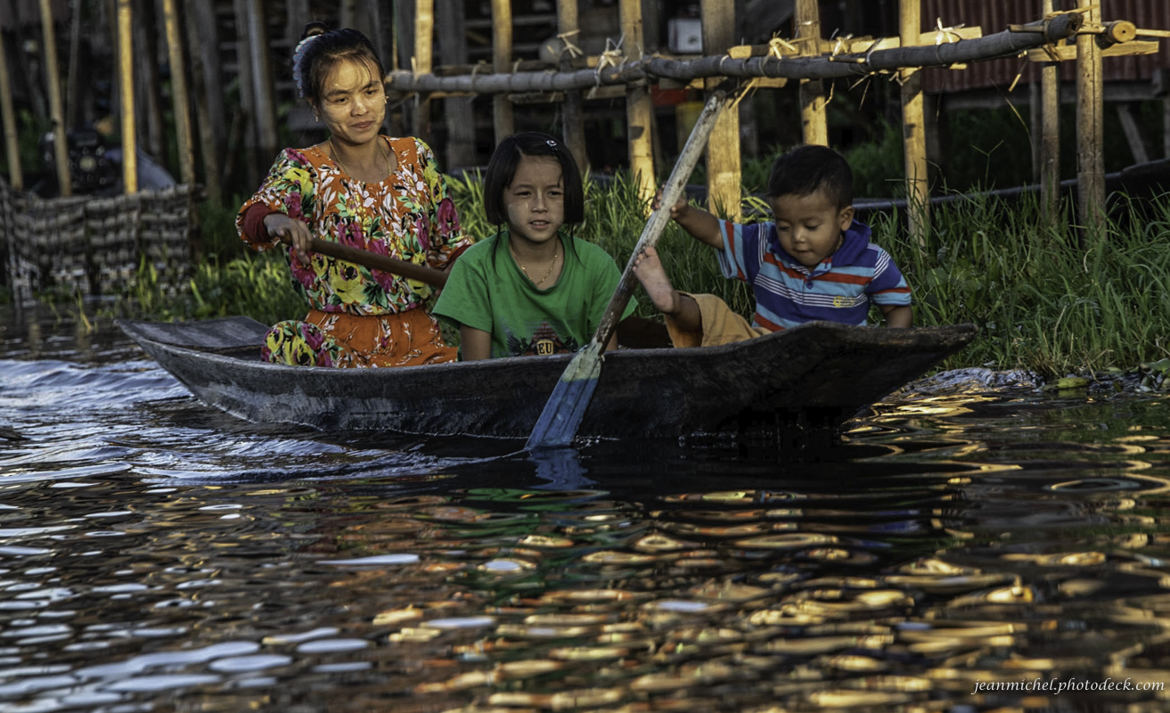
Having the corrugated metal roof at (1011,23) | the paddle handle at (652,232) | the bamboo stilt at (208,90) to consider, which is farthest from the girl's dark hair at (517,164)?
the bamboo stilt at (208,90)

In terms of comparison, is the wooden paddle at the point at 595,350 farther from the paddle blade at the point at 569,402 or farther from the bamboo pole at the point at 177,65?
the bamboo pole at the point at 177,65

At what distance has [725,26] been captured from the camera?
7070mm

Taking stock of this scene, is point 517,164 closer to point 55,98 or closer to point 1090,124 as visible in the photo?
point 1090,124

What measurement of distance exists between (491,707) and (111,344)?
7.12m

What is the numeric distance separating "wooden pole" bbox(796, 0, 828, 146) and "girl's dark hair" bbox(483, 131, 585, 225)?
2011 mm

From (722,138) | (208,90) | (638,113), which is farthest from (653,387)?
(208,90)

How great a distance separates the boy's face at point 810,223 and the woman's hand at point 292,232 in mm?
1454

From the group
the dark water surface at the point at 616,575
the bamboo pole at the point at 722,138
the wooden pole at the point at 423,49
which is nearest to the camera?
the dark water surface at the point at 616,575

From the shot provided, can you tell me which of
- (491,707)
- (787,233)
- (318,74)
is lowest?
(491,707)

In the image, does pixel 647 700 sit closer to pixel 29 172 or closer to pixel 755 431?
pixel 755 431

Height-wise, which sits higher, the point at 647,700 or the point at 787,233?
the point at 787,233

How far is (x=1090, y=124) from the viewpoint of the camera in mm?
5660

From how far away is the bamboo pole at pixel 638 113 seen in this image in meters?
7.64

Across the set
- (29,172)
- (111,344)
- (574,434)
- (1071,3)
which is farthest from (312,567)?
(29,172)
